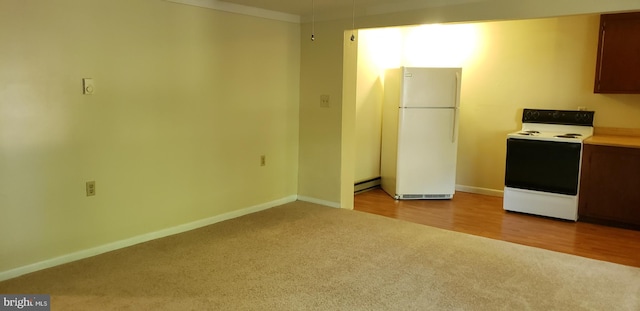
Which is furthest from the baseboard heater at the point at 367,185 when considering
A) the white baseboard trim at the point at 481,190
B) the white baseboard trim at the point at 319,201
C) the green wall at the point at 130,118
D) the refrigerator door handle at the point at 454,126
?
the green wall at the point at 130,118

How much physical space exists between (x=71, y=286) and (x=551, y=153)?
424cm

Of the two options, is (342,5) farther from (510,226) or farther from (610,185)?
(610,185)

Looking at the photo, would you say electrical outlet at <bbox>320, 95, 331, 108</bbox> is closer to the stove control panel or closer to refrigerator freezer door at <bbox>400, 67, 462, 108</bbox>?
refrigerator freezer door at <bbox>400, 67, 462, 108</bbox>

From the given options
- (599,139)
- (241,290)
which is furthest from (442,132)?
(241,290)

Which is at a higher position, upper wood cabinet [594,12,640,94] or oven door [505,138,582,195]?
upper wood cabinet [594,12,640,94]

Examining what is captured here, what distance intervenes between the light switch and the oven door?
3.87 metres

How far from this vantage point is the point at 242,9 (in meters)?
4.16

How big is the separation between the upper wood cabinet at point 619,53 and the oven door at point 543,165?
73cm

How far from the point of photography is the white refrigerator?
521cm

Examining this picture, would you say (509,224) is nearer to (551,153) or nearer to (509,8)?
(551,153)

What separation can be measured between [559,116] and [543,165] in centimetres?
81

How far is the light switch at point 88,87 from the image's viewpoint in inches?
124

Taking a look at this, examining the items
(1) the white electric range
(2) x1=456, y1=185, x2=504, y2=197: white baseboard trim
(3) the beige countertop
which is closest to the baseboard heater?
(2) x1=456, y1=185, x2=504, y2=197: white baseboard trim

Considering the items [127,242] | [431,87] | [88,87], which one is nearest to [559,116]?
[431,87]
